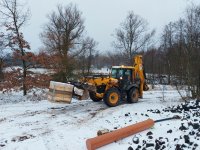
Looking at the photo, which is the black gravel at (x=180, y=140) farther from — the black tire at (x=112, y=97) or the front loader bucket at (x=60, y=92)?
the black tire at (x=112, y=97)

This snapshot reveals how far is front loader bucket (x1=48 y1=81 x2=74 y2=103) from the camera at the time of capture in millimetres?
15023

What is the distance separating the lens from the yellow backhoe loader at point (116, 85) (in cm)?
1642

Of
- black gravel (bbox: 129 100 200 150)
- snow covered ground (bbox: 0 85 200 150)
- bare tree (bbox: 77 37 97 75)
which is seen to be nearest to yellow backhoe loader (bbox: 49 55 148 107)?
snow covered ground (bbox: 0 85 200 150)

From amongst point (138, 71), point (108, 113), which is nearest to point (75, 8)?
point (138, 71)

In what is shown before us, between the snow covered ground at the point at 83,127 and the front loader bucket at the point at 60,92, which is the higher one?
the front loader bucket at the point at 60,92

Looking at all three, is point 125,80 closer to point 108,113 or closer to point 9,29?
point 108,113

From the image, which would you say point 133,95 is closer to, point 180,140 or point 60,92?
point 60,92

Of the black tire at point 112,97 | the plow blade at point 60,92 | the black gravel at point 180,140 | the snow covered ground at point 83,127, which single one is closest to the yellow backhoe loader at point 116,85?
the black tire at point 112,97

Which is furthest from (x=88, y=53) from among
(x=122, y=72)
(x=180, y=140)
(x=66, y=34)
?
(x=180, y=140)

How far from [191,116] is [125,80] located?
→ 279 inches

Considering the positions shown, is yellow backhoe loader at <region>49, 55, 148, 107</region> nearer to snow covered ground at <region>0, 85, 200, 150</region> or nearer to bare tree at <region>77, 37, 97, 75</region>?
snow covered ground at <region>0, 85, 200, 150</region>

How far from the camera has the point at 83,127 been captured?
12.4m

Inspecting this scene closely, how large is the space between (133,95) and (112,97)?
175 centimetres

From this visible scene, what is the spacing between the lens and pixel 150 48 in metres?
53.7
